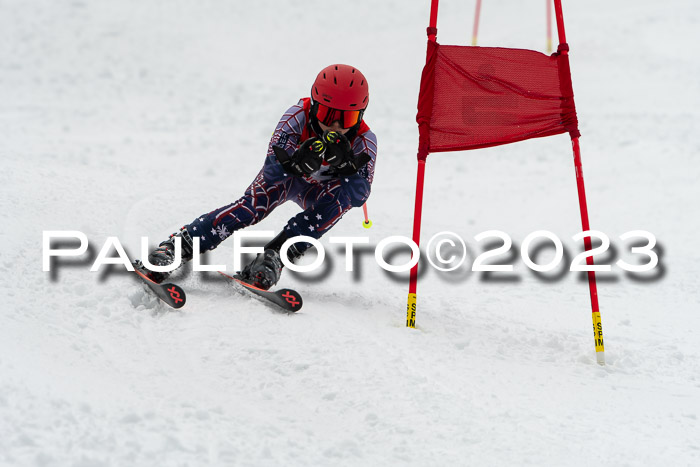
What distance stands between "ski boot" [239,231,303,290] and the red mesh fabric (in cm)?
112

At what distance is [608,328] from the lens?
482 cm

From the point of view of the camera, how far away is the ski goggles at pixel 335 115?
14.6 feet

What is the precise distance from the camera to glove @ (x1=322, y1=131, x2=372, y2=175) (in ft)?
14.2

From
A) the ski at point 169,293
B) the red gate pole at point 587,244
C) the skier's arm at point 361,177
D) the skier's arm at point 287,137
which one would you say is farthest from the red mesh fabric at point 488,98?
the ski at point 169,293

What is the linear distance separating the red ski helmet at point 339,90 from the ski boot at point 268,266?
0.97 metres

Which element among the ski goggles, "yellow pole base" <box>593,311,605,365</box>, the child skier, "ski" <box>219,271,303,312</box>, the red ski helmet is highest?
the red ski helmet

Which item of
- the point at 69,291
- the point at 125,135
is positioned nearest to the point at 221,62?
the point at 125,135

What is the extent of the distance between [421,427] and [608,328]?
2.37 meters

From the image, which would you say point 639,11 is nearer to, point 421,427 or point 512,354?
point 512,354

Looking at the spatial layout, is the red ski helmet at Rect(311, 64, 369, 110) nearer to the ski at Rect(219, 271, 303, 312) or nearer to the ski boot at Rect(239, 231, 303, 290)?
the ski boot at Rect(239, 231, 303, 290)

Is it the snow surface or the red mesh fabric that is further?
the red mesh fabric

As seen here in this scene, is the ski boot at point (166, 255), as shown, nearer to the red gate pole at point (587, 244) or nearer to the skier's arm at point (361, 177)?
the skier's arm at point (361, 177)

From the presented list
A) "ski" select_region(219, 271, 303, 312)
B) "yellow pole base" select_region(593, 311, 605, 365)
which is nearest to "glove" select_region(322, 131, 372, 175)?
"ski" select_region(219, 271, 303, 312)

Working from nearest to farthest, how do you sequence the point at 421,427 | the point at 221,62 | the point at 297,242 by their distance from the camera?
the point at 421,427 → the point at 297,242 → the point at 221,62
